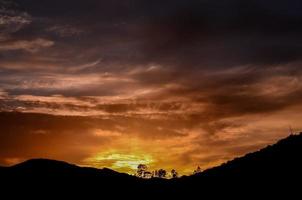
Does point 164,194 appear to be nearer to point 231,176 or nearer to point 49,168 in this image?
point 231,176

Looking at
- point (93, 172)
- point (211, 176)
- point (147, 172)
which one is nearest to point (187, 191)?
point (211, 176)

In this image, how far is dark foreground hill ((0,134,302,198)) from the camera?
5984cm

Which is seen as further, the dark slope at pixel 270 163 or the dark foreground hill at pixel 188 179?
the dark slope at pixel 270 163

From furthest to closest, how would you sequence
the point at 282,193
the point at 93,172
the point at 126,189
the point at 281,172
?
1. the point at 93,172
2. the point at 126,189
3. the point at 281,172
4. the point at 282,193

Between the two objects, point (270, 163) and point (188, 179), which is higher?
point (270, 163)

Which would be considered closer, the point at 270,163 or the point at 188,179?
the point at 270,163

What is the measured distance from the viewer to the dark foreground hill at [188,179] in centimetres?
5984

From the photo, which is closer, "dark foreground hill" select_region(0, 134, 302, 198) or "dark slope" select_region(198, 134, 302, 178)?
"dark foreground hill" select_region(0, 134, 302, 198)

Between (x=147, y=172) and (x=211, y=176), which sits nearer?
(x=211, y=176)

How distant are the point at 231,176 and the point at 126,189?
72.4 ft

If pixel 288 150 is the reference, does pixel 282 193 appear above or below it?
below

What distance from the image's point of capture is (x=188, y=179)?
78.4 m

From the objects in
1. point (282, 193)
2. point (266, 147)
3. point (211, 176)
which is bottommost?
point (282, 193)

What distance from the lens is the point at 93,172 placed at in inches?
3492
